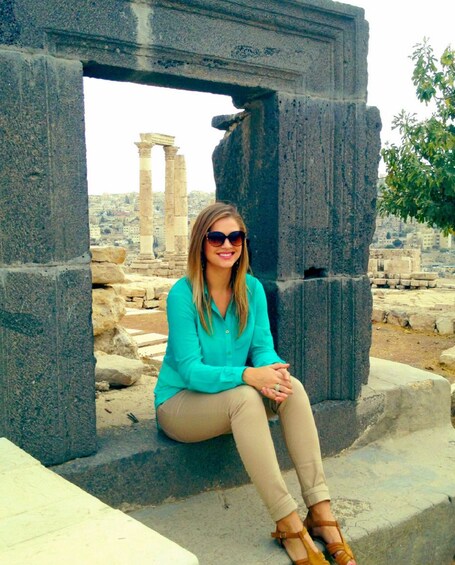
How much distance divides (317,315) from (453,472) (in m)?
1.26

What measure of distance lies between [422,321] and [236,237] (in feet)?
31.9

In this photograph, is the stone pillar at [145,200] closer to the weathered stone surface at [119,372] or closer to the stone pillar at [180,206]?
the stone pillar at [180,206]

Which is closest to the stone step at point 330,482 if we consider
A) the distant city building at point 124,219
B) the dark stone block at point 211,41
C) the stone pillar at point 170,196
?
the dark stone block at point 211,41

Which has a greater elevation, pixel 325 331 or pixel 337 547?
pixel 325 331

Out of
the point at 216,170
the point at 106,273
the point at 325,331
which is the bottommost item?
the point at 325,331

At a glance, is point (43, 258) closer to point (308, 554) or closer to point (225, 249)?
point (225, 249)

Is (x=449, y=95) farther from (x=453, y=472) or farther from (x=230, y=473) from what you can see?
(x=230, y=473)

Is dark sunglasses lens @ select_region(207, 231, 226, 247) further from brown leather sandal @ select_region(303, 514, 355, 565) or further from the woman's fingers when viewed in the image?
brown leather sandal @ select_region(303, 514, 355, 565)

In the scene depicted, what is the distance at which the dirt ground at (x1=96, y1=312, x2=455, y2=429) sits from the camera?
12.3 feet

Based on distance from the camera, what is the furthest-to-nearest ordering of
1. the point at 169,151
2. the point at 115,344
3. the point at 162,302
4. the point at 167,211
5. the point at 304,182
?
the point at 167,211, the point at 169,151, the point at 162,302, the point at 115,344, the point at 304,182

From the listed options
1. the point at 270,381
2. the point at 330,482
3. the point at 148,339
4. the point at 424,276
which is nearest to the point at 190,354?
the point at 270,381

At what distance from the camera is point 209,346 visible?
9.95ft

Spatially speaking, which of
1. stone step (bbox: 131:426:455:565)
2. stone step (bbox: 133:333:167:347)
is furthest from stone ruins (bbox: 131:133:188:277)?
stone step (bbox: 131:426:455:565)

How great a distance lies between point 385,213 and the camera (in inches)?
426
